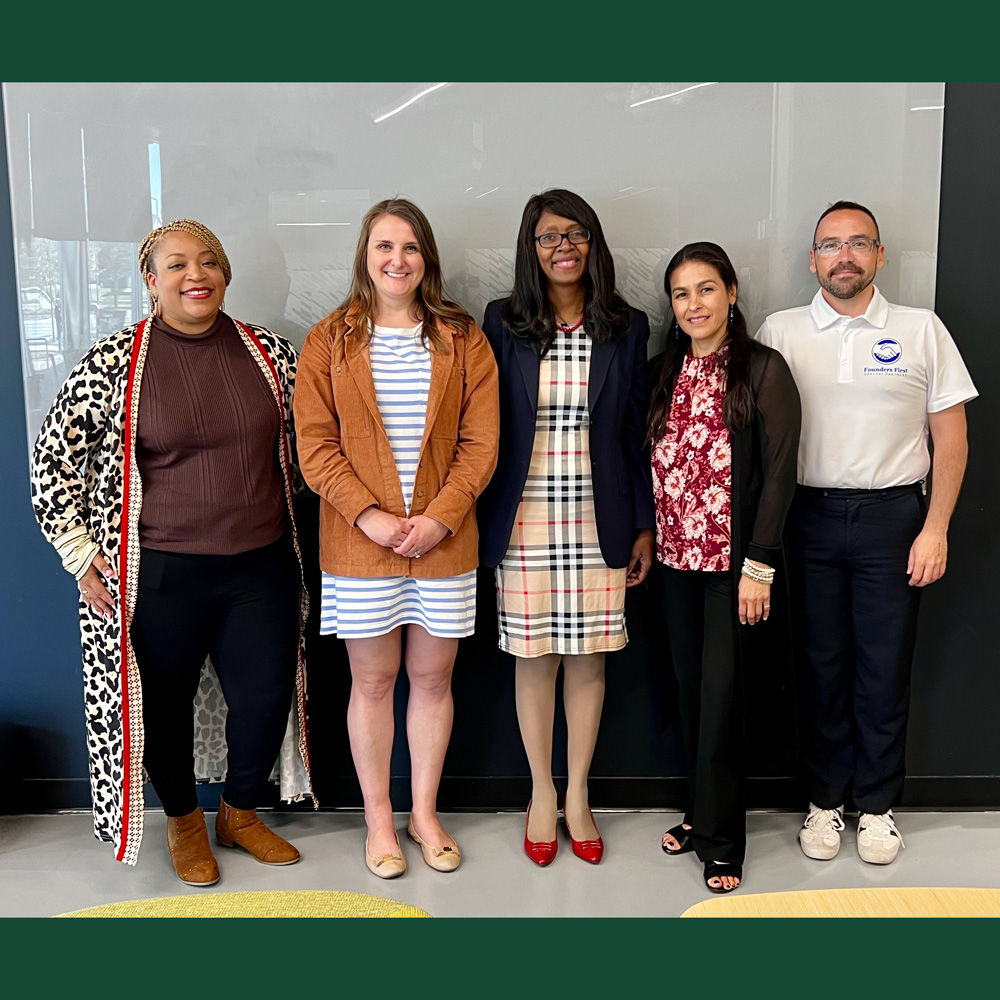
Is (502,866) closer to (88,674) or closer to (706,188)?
(88,674)

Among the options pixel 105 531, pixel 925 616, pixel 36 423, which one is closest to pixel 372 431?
pixel 105 531

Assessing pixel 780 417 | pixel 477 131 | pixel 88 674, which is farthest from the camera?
pixel 477 131

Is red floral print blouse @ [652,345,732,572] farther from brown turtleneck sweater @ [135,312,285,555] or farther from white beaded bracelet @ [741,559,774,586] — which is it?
brown turtleneck sweater @ [135,312,285,555]

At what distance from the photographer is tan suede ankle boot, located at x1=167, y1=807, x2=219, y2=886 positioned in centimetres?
298

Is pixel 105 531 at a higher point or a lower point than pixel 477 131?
lower

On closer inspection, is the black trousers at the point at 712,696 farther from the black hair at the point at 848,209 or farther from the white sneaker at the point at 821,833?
the black hair at the point at 848,209

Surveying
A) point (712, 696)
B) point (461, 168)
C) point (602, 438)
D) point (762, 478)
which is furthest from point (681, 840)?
point (461, 168)

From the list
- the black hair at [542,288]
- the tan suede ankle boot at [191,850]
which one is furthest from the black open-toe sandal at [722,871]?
the black hair at [542,288]

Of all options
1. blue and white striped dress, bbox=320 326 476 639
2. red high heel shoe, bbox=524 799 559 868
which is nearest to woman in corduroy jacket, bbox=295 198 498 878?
blue and white striped dress, bbox=320 326 476 639

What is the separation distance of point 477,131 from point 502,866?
7.81 feet

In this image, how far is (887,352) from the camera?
2.97 meters

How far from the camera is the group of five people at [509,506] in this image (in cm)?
281

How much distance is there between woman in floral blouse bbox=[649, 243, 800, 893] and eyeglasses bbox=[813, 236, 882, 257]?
0.33 meters

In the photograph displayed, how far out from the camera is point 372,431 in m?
2.81
